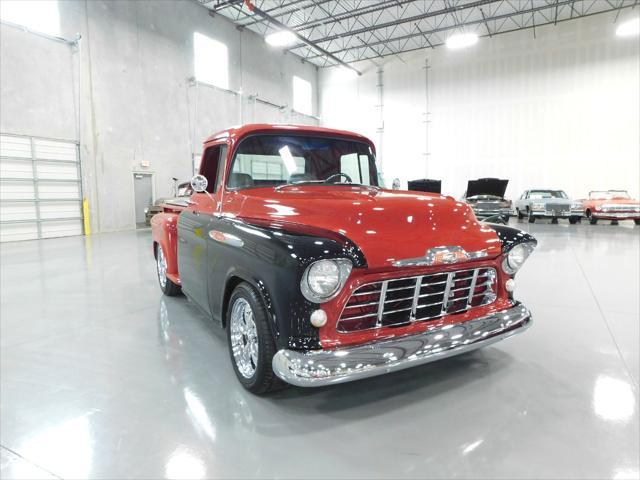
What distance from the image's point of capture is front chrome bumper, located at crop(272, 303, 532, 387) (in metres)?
1.89

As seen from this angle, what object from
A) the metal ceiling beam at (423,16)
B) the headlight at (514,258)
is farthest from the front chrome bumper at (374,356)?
the metal ceiling beam at (423,16)

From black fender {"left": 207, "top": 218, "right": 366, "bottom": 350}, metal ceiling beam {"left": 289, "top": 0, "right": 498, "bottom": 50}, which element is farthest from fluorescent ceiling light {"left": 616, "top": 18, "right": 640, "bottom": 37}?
black fender {"left": 207, "top": 218, "right": 366, "bottom": 350}

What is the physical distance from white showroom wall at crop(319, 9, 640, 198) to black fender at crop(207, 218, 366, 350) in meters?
18.6

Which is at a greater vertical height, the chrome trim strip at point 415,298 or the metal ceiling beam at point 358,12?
the metal ceiling beam at point 358,12

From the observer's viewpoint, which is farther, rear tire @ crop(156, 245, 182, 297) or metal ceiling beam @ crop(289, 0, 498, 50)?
metal ceiling beam @ crop(289, 0, 498, 50)

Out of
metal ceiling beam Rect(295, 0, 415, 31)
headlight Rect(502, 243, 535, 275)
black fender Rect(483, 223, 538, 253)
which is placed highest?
metal ceiling beam Rect(295, 0, 415, 31)

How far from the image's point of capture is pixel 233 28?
55.8 feet

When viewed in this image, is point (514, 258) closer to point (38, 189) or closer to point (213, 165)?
point (213, 165)

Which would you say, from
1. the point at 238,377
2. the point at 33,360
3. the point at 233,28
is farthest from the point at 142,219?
the point at 238,377

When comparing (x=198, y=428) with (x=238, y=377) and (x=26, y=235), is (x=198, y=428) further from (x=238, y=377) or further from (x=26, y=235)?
(x=26, y=235)

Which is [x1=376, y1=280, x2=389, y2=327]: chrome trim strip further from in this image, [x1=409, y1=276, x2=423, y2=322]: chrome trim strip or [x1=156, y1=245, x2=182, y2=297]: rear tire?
[x1=156, y1=245, x2=182, y2=297]: rear tire

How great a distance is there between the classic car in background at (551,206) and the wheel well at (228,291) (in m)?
13.9

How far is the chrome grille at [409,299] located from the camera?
2127 mm

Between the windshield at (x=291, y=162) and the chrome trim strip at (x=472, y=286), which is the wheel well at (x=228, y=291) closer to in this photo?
the windshield at (x=291, y=162)
